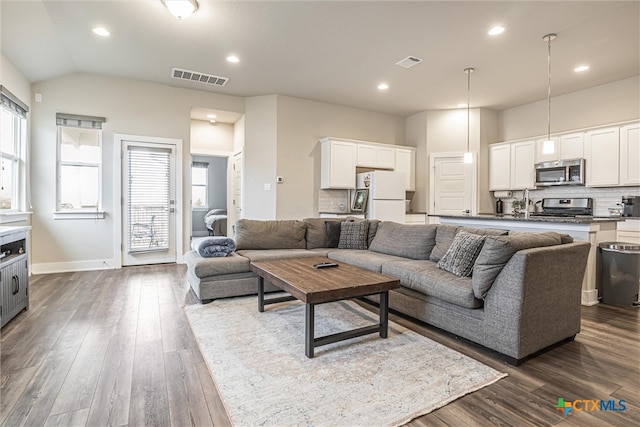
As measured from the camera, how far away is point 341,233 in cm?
446

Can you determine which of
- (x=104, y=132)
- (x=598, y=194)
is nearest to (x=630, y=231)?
(x=598, y=194)

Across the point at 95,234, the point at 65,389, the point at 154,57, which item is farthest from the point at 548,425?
the point at 95,234

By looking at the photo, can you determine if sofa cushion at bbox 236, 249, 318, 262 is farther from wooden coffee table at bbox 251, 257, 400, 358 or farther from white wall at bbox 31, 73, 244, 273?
white wall at bbox 31, 73, 244, 273

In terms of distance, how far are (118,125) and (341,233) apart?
12.7 feet

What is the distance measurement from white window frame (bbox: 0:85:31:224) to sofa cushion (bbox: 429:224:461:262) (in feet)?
16.3

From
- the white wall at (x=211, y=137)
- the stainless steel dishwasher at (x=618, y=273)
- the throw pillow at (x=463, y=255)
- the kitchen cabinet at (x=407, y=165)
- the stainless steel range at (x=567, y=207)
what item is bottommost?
the stainless steel dishwasher at (x=618, y=273)

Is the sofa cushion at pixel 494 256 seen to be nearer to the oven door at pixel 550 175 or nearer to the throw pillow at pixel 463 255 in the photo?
the throw pillow at pixel 463 255

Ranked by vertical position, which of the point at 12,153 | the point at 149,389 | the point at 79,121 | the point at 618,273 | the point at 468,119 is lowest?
the point at 149,389

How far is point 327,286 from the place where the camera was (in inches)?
91.9

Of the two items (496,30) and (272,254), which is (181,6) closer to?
(272,254)

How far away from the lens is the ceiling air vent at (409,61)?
4375 mm

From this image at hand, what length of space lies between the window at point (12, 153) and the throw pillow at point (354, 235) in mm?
4103

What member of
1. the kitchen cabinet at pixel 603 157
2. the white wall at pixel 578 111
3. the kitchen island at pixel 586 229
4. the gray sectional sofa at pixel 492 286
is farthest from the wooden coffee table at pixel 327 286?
the white wall at pixel 578 111

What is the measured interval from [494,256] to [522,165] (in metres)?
4.74
